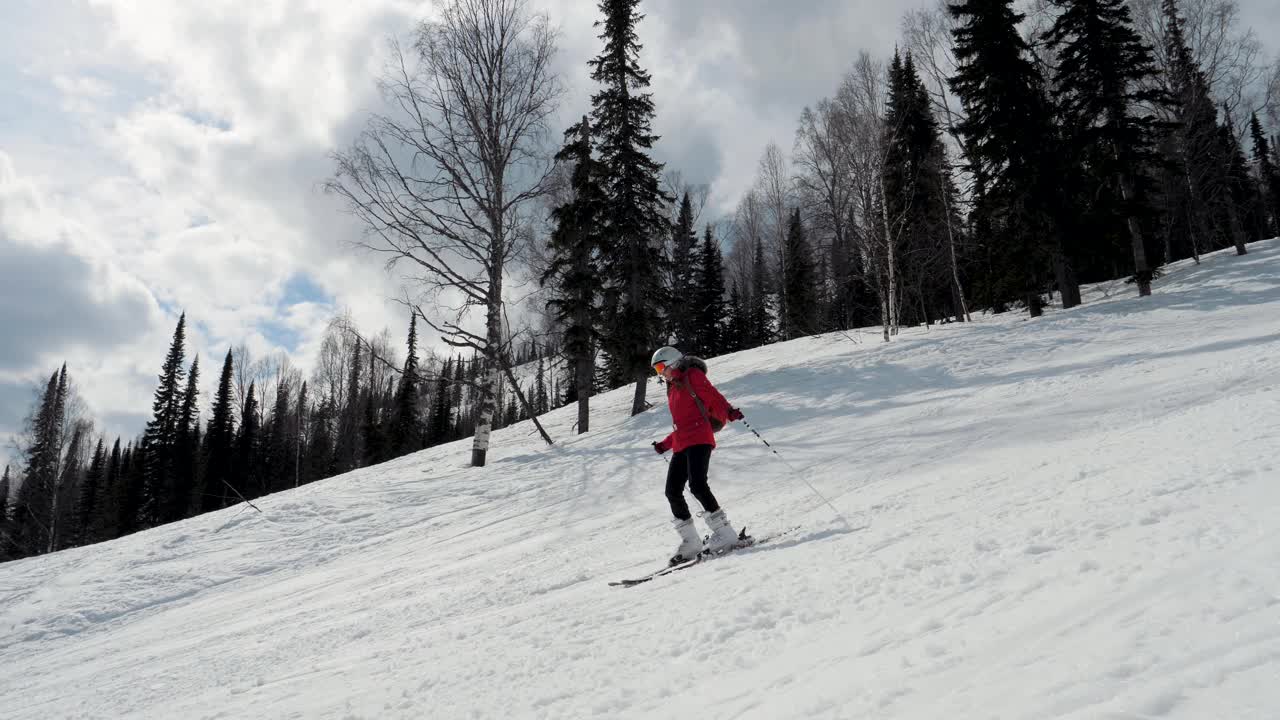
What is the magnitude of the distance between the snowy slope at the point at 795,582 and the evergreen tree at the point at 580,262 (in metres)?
6.64

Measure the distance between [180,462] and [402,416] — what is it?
1849 centimetres

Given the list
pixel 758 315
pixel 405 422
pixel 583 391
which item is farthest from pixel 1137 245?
→ pixel 405 422

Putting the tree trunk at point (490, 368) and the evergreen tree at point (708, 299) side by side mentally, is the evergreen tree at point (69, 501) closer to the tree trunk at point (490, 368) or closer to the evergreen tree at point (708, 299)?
the tree trunk at point (490, 368)

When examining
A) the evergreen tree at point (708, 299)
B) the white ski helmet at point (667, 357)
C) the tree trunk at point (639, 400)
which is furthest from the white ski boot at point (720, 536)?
the evergreen tree at point (708, 299)

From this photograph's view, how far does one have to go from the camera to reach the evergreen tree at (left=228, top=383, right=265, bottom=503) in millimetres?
51031

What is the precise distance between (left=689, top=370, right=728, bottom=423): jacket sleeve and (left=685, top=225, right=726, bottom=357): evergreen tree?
37.3m

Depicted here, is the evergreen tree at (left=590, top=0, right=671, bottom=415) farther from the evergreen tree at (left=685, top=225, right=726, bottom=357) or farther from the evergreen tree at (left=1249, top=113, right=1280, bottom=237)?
the evergreen tree at (left=1249, top=113, right=1280, bottom=237)

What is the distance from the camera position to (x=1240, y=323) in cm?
1295

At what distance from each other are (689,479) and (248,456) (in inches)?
2343

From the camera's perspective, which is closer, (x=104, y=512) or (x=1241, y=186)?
(x=1241, y=186)

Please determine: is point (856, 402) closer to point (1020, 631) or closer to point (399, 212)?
point (1020, 631)

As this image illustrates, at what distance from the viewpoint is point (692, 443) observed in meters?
5.90

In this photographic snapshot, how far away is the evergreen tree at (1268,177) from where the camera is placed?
37.6 m

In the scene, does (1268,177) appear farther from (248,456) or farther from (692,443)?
(248,456)
